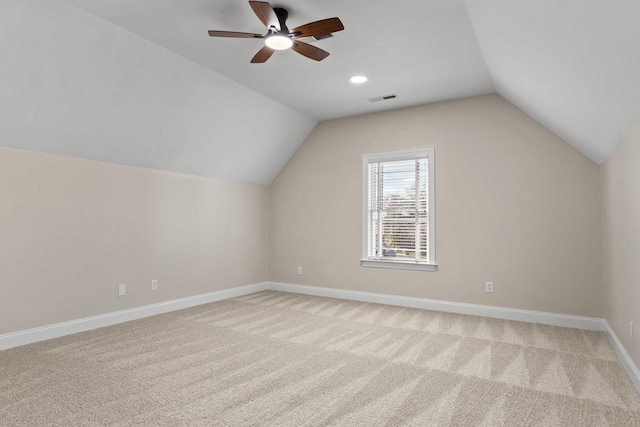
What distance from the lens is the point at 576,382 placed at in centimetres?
279

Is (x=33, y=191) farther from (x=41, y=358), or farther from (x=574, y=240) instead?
(x=574, y=240)

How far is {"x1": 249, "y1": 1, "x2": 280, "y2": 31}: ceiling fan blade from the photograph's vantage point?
98.0 inches

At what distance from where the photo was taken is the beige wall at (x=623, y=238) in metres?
2.76

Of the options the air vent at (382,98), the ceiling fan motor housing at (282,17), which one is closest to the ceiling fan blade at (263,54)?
the ceiling fan motor housing at (282,17)

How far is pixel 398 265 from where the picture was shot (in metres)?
5.36

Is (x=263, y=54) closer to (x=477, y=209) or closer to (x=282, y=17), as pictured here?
(x=282, y=17)

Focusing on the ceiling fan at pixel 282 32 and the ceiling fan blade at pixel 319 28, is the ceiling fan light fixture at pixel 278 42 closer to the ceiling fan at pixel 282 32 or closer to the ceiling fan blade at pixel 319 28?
the ceiling fan at pixel 282 32

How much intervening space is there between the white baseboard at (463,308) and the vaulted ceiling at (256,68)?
1838 millimetres

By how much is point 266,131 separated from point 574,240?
4197mm

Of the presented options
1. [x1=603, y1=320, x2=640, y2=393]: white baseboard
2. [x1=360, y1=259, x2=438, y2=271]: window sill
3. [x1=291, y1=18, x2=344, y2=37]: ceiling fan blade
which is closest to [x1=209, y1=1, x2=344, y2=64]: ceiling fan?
[x1=291, y1=18, x2=344, y2=37]: ceiling fan blade

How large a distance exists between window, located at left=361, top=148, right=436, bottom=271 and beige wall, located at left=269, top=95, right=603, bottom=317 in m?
0.12

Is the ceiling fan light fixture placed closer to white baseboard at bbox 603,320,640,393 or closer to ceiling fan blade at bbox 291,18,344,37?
ceiling fan blade at bbox 291,18,344,37

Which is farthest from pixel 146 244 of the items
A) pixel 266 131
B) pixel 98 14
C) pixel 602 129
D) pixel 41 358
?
pixel 602 129

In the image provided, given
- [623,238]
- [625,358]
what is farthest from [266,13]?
[625,358]
